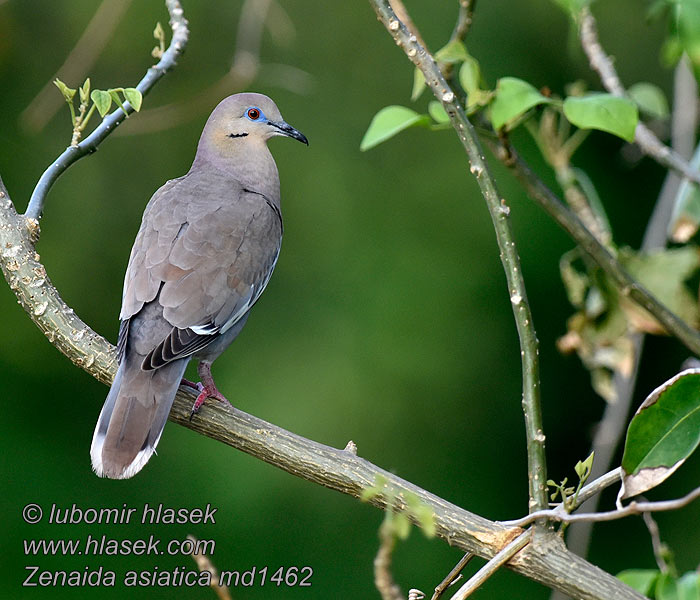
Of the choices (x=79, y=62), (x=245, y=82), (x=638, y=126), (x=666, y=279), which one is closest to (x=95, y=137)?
(x=638, y=126)

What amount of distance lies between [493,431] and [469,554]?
2992 millimetres

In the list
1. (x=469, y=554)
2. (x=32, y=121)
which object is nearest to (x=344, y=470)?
(x=469, y=554)

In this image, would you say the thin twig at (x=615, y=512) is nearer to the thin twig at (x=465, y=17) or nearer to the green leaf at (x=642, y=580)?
the green leaf at (x=642, y=580)

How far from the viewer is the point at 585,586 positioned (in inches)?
52.7

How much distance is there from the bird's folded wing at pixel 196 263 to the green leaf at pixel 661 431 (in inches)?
34.7

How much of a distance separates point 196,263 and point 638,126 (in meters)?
1.02

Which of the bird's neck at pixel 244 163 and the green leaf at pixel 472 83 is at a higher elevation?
the bird's neck at pixel 244 163

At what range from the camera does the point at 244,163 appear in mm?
2256

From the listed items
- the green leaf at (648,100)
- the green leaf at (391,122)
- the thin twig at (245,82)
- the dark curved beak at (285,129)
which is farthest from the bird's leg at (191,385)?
the thin twig at (245,82)

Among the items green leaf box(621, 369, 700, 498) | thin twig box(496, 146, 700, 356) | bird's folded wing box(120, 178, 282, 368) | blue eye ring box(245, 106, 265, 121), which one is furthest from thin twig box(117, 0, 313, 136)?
green leaf box(621, 369, 700, 498)

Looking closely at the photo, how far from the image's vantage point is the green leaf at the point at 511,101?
63.6 inches

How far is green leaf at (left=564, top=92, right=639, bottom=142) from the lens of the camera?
1518mm

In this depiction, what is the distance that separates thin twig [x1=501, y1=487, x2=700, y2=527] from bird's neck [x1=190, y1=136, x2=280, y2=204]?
113 cm

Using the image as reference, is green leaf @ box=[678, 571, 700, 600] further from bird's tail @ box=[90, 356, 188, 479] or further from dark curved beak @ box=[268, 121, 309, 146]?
dark curved beak @ box=[268, 121, 309, 146]
